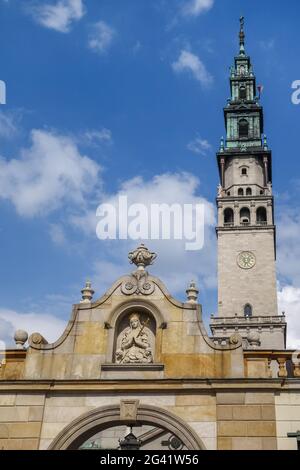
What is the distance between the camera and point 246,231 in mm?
71688

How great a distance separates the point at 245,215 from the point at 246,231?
8.91 ft

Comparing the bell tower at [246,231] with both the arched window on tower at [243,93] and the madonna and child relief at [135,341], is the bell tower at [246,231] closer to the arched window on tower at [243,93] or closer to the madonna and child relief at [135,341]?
the arched window on tower at [243,93]

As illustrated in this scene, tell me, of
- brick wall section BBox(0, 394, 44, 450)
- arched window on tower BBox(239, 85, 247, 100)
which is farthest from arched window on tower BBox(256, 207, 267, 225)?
brick wall section BBox(0, 394, 44, 450)

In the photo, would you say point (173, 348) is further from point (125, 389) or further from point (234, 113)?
point (234, 113)

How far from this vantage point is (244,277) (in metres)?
69.2

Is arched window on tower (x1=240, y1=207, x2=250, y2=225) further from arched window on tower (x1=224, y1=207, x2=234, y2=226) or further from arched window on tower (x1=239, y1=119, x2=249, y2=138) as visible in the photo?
arched window on tower (x1=239, y1=119, x2=249, y2=138)

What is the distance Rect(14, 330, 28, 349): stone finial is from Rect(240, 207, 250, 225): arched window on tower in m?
56.1

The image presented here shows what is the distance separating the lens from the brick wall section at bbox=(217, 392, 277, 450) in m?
16.9

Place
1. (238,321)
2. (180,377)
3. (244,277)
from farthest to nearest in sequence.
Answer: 1. (244,277)
2. (238,321)
3. (180,377)

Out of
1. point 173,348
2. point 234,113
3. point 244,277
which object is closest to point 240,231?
point 244,277

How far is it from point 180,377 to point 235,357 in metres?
1.85

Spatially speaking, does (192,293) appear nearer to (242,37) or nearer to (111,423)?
(111,423)
